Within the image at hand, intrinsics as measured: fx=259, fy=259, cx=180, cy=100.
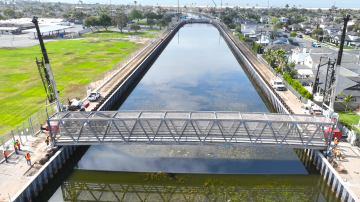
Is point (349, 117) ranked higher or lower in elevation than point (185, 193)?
higher

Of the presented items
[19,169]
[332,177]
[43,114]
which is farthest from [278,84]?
[19,169]

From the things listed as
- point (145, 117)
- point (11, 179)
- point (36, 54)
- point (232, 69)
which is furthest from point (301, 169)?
point (36, 54)

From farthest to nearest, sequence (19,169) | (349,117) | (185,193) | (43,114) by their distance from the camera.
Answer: (349,117), (43,114), (185,193), (19,169)

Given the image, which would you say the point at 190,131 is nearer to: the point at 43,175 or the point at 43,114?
the point at 43,175

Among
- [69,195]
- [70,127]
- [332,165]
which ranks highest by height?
[70,127]

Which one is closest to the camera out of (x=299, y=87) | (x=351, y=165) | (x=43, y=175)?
(x=351, y=165)

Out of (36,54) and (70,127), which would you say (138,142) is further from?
(36,54)

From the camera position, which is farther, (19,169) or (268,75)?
(268,75)
